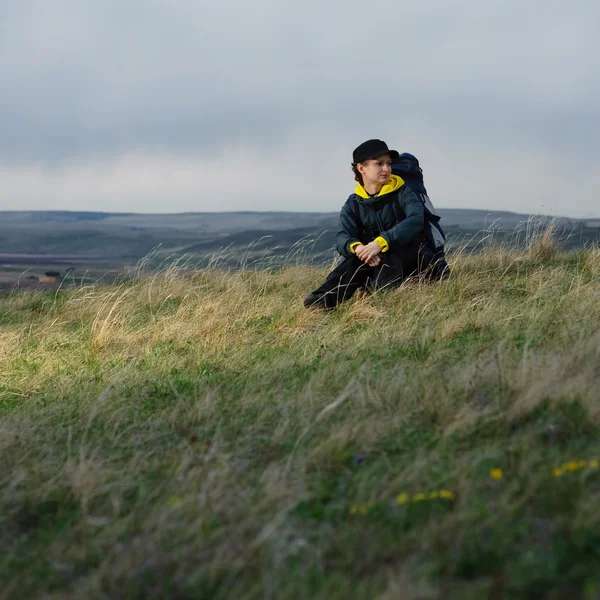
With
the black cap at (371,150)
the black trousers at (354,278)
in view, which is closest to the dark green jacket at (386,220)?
the black trousers at (354,278)

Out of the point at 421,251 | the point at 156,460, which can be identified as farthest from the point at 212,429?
the point at 421,251

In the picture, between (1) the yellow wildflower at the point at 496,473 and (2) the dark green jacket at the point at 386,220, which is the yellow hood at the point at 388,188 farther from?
(1) the yellow wildflower at the point at 496,473

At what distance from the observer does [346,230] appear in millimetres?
6867

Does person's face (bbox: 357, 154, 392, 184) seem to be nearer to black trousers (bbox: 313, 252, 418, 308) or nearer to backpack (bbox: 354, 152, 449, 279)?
backpack (bbox: 354, 152, 449, 279)

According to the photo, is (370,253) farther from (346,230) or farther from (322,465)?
(322,465)

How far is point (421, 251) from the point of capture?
23.2 feet

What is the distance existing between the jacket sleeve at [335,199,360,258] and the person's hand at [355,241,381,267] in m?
0.18

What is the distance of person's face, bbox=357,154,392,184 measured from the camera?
253 inches

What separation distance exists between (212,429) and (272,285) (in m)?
5.21

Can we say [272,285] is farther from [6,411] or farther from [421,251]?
[6,411]

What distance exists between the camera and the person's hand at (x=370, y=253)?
6.56 metres

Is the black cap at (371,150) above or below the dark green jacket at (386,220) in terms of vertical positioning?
above

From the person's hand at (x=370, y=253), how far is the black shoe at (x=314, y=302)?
54 cm

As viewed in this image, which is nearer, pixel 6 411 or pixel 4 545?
pixel 4 545
